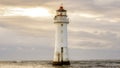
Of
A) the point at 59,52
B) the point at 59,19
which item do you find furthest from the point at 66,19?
the point at 59,52

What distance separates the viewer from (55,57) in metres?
64.4

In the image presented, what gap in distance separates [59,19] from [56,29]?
1685 millimetres

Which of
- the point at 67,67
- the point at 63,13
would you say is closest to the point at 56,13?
the point at 63,13

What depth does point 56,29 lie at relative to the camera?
64.4m

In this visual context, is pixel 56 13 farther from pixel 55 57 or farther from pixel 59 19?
pixel 55 57

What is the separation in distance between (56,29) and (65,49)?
11.6ft

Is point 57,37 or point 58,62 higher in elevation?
point 57,37

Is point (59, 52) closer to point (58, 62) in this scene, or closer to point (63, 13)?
point (58, 62)

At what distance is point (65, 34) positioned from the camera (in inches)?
2512

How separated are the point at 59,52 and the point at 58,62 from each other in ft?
5.57

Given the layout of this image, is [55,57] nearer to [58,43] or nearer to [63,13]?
[58,43]

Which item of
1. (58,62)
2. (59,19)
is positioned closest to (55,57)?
(58,62)

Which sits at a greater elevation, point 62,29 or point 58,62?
point 62,29

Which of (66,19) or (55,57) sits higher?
(66,19)
